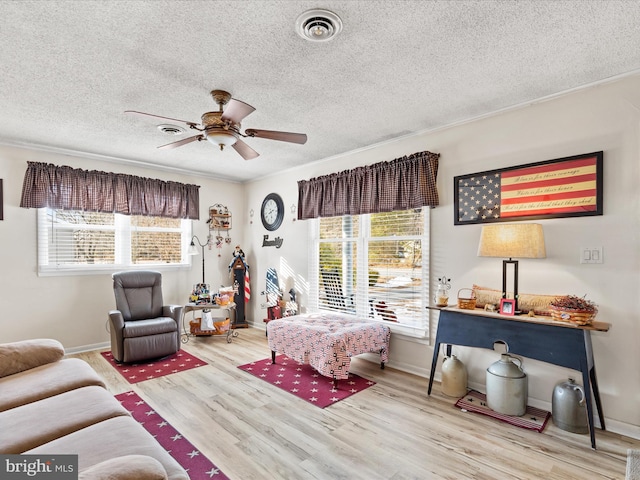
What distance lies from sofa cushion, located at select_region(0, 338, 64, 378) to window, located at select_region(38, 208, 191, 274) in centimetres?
210

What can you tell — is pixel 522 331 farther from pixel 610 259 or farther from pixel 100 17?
pixel 100 17

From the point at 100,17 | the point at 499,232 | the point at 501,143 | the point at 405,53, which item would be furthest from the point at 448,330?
the point at 100,17

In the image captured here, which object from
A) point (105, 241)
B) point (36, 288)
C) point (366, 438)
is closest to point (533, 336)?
point (366, 438)

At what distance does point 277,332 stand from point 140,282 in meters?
2.00

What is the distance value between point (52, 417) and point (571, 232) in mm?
3512

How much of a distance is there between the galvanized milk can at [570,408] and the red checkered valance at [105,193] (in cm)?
491

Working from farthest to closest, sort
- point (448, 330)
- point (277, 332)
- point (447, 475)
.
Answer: point (277, 332)
point (448, 330)
point (447, 475)

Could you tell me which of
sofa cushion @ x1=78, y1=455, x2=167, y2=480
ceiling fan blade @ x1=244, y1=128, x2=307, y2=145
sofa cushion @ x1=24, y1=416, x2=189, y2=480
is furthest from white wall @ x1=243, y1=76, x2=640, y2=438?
sofa cushion @ x1=78, y1=455, x2=167, y2=480

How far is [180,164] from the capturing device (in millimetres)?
4973

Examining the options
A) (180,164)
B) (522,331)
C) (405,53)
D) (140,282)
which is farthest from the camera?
(180,164)

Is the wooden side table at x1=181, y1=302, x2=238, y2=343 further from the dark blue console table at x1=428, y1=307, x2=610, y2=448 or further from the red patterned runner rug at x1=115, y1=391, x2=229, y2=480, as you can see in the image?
the dark blue console table at x1=428, y1=307, x2=610, y2=448

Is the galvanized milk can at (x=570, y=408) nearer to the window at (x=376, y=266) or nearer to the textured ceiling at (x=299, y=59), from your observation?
the window at (x=376, y=266)

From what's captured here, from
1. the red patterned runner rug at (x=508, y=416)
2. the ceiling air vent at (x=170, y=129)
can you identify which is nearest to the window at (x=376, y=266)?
the red patterned runner rug at (x=508, y=416)

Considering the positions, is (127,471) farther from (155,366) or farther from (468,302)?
(155,366)
